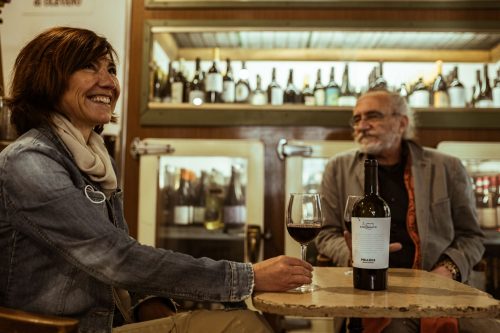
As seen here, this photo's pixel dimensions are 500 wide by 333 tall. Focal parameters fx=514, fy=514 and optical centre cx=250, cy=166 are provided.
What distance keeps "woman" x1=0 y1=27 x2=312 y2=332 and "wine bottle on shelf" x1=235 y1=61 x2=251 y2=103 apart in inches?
78.0

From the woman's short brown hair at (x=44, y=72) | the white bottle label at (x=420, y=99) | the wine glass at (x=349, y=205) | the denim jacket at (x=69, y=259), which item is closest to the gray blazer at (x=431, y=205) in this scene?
the wine glass at (x=349, y=205)

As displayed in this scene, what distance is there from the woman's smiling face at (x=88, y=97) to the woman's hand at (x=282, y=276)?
0.66m

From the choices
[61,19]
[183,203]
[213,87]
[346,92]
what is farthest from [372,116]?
[61,19]

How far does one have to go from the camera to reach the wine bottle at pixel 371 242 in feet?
4.23

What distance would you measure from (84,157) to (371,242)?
2.55 feet

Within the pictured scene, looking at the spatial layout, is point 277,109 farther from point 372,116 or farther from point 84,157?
point 84,157

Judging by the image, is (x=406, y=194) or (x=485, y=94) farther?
(x=485, y=94)

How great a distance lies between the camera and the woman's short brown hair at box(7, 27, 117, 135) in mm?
1413

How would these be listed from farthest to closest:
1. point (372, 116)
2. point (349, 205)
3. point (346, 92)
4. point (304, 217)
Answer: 1. point (346, 92)
2. point (372, 116)
3. point (349, 205)
4. point (304, 217)

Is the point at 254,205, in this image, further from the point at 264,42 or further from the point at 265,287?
the point at 265,287

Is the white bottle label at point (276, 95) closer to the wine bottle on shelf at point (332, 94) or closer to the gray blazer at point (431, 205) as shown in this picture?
the wine bottle on shelf at point (332, 94)

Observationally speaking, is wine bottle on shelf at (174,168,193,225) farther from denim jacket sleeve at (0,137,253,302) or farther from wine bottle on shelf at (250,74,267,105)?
denim jacket sleeve at (0,137,253,302)

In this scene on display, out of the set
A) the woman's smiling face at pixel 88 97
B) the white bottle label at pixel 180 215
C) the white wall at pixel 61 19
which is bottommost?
the white bottle label at pixel 180 215

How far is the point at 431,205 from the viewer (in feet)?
7.86
